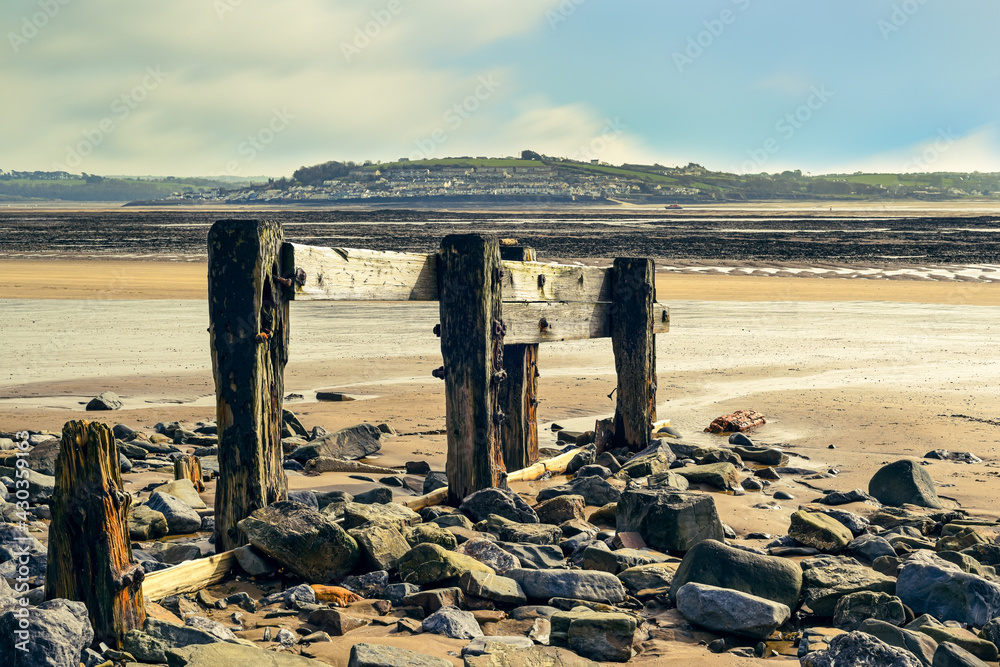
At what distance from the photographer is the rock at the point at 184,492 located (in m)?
7.04

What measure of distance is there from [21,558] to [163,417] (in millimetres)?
5774

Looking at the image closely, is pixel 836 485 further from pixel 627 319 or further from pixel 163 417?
pixel 163 417

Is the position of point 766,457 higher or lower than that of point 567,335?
lower

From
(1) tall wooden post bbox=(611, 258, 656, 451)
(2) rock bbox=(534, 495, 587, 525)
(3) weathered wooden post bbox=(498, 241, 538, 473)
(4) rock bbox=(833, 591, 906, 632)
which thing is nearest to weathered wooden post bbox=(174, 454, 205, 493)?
(3) weathered wooden post bbox=(498, 241, 538, 473)

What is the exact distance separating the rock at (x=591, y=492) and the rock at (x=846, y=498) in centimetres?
168

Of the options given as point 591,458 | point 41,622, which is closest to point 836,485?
point 591,458

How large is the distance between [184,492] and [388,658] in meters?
3.69

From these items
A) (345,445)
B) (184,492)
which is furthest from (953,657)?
(345,445)

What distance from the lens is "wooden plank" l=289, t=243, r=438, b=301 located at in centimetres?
595

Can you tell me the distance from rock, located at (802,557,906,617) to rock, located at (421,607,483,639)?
1.89 m

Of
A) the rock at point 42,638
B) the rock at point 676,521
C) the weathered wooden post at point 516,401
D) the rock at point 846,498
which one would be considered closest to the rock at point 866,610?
the rock at point 676,521

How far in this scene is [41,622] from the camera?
375cm

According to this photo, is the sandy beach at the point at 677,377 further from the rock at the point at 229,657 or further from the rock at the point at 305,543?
the rock at the point at 305,543

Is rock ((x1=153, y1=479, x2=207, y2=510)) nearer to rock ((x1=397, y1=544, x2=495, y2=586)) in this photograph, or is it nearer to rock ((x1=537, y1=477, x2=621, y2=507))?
rock ((x1=397, y1=544, x2=495, y2=586))
